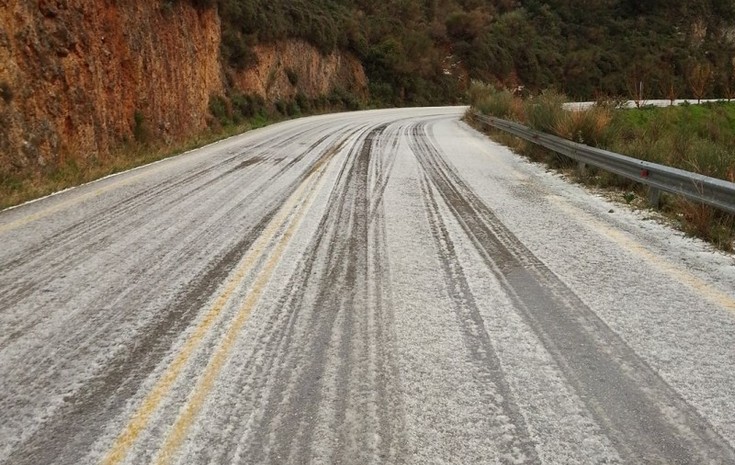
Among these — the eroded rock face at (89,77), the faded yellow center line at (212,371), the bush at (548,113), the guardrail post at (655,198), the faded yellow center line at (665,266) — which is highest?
the eroded rock face at (89,77)

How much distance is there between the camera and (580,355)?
3340 millimetres

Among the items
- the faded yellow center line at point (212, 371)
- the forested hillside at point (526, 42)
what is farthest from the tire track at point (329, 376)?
the forested hillside at point (526, 42)

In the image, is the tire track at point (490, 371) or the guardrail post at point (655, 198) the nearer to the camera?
the tire track at point (490, 371)

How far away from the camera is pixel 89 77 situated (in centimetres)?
1341

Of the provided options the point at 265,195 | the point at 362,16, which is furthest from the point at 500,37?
the point at 265,195

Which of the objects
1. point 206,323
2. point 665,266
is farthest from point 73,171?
point 665,266

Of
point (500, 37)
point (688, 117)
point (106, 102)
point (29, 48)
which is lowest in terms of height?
point (688, 117)

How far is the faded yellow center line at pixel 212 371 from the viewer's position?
252 cm

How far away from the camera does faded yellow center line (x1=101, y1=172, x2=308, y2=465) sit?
8.29ft

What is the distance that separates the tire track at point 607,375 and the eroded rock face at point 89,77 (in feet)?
30.6

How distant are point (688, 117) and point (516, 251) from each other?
26130 mm

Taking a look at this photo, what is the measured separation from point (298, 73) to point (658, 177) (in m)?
30.4

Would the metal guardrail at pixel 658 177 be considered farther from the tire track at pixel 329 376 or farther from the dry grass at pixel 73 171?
the dry grass at pixel 73 171

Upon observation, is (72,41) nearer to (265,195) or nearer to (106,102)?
(106,102)
